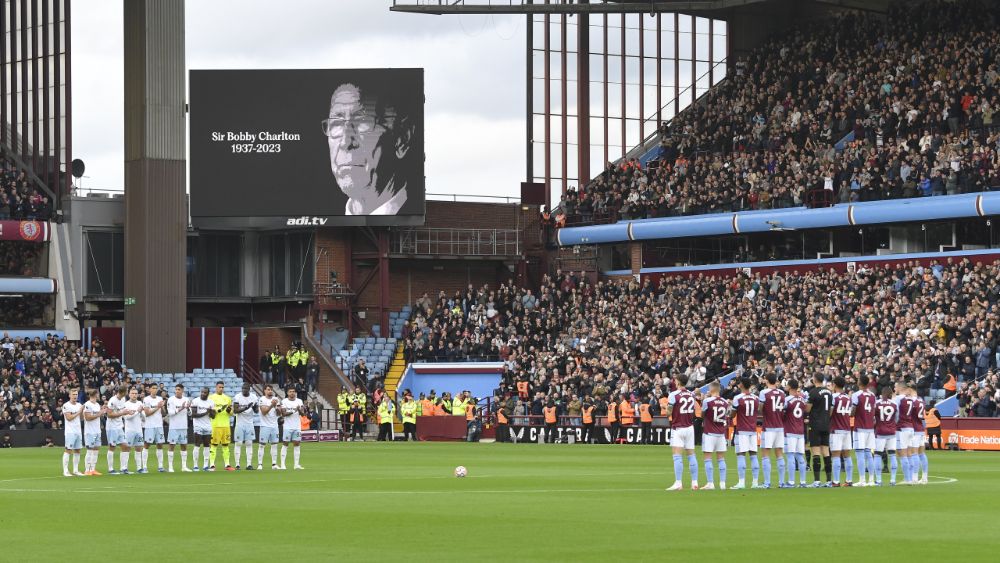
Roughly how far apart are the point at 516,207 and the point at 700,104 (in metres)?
10.1

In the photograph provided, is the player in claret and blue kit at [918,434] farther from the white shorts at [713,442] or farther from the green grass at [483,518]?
the white shorts at [713,442]

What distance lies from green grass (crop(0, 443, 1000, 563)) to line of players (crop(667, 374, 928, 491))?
0.84 metres

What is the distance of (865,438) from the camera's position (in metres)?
29.3

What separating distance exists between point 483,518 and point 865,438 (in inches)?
380

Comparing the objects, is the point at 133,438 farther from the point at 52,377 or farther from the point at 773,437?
the point at 52,377

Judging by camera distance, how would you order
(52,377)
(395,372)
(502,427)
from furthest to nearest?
(395,372)
(52,377)
(502,427)

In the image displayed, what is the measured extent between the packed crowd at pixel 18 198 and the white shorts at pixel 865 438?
49228 mm

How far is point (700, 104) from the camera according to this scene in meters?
76.9

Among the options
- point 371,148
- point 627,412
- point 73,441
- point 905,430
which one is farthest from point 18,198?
point 905,430

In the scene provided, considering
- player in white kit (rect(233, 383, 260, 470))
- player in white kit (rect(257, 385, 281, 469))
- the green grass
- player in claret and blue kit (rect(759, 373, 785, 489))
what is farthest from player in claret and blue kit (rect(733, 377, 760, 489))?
player in white kit (rect(233, 383, 260, 470))

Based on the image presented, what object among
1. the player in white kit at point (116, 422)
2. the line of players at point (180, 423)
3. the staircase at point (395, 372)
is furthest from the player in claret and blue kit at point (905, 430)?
the staircase at point (395, 372)

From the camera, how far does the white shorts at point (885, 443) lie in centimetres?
2969

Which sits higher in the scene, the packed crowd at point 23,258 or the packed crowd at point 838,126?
the packed crowd at point 838,126

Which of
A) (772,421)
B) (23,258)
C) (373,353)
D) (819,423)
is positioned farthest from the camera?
(23,258)
